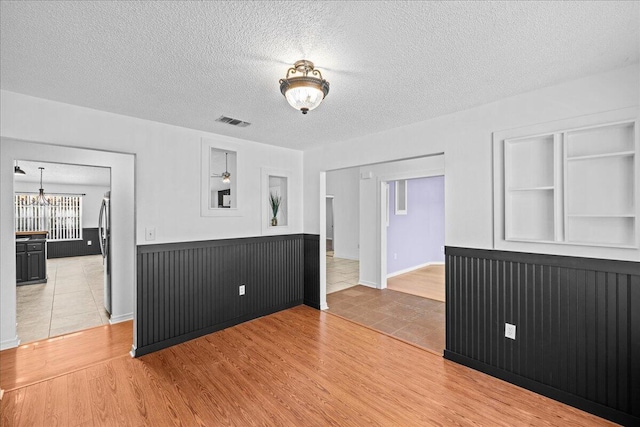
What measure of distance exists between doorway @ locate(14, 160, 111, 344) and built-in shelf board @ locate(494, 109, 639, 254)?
500cm

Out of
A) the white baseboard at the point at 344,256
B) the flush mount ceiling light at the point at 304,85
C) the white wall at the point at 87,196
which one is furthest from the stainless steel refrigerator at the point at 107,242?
the white wall at the point at 87,196

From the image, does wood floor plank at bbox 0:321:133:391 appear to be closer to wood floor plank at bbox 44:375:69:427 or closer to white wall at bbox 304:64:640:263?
wood floor plank at bbox 44:375:69:427

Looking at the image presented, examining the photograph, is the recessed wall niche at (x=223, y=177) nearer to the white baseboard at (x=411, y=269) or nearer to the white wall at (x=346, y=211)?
the white wall at (x=346, y=211)

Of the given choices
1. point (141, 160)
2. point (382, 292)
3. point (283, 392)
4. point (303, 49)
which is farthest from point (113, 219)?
point (382, 292)

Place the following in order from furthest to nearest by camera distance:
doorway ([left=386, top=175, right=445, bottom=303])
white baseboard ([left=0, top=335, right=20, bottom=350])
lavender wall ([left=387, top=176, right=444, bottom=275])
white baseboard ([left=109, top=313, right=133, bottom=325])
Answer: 1. lavender wall ([left=387, top=176, right=444, bottom=275])
2. doorway ([left=386, top=175, right=445, bottom=303])
3. white baseboard ([left=109, top=313, right=133, bottom=325])
4. white baseboard ([left=0, top=335, right=20, bottom=350])

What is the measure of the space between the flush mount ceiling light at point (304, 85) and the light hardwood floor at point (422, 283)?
4083mm

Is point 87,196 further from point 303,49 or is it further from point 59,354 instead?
point 303,49

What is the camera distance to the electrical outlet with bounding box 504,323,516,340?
8.04ft

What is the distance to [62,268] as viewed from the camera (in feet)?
24.2

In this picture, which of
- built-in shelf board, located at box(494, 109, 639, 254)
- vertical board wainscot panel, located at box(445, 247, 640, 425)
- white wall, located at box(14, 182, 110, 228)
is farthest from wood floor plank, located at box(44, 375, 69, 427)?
white wall, located at box(14, 182, 110, 228)

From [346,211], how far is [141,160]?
241 inches

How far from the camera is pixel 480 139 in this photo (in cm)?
270

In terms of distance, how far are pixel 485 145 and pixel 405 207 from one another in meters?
3.90

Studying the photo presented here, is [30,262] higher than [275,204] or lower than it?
lower
